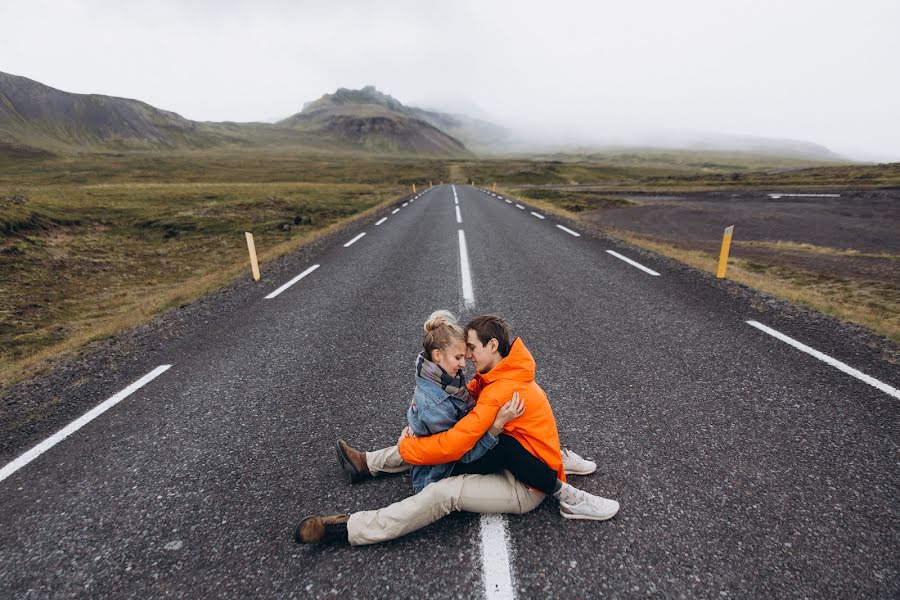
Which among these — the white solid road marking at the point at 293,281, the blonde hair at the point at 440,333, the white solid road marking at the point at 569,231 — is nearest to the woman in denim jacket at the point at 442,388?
the blonde hair at the point at 440,333

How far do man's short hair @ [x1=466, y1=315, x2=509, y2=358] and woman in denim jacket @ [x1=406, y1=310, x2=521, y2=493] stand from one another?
4.6 inches

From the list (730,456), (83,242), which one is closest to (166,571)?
(730,456)

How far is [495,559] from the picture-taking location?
2500mm

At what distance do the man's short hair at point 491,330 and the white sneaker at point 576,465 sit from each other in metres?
1.05

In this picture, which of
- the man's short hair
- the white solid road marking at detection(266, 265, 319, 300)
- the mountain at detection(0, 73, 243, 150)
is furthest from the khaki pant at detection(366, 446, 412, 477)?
the mountain at detection(0, 73, 243, 150)

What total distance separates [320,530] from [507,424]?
1.34 m

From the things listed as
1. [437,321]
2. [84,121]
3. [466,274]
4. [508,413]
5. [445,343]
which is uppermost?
[84,121]

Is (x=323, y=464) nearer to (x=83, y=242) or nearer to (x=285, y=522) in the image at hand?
(x=285, y=522)

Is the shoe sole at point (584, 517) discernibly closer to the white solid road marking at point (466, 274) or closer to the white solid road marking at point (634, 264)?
the white solid road marking at point (466, 274)

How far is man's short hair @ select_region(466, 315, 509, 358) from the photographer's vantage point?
2791 millimetres

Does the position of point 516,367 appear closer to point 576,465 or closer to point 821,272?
point 576,465

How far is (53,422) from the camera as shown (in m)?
4.09

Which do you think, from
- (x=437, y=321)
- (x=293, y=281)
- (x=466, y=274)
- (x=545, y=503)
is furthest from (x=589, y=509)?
(x=293, y=281)

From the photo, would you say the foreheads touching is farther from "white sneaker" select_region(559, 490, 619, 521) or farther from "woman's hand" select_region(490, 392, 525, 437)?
"white sneaker" select_region(559, 490, 619, 521)
